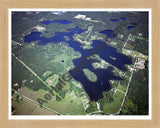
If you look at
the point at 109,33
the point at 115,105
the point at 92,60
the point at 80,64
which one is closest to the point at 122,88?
the point at 115,105

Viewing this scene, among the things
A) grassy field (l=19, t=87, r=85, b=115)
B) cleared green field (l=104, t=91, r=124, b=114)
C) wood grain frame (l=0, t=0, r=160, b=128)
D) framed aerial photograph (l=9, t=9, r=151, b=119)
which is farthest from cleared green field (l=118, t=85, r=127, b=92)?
wood grain frame (l=0, t=0, r=160, b=128)

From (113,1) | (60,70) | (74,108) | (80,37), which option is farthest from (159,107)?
(80,37)

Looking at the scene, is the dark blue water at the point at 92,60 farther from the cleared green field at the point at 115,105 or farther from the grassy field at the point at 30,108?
the grassy field at the point at 30,108

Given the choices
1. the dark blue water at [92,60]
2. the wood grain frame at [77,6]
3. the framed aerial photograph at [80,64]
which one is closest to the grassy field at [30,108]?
the framed aerial photograph at [80,64]

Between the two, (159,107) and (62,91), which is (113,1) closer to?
(159,107)

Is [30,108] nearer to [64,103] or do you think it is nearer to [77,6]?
[64,103]

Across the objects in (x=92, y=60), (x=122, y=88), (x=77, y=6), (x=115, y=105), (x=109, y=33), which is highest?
(x=109, y=33)

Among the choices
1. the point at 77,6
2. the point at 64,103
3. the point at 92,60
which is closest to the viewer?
the point at 77,6
